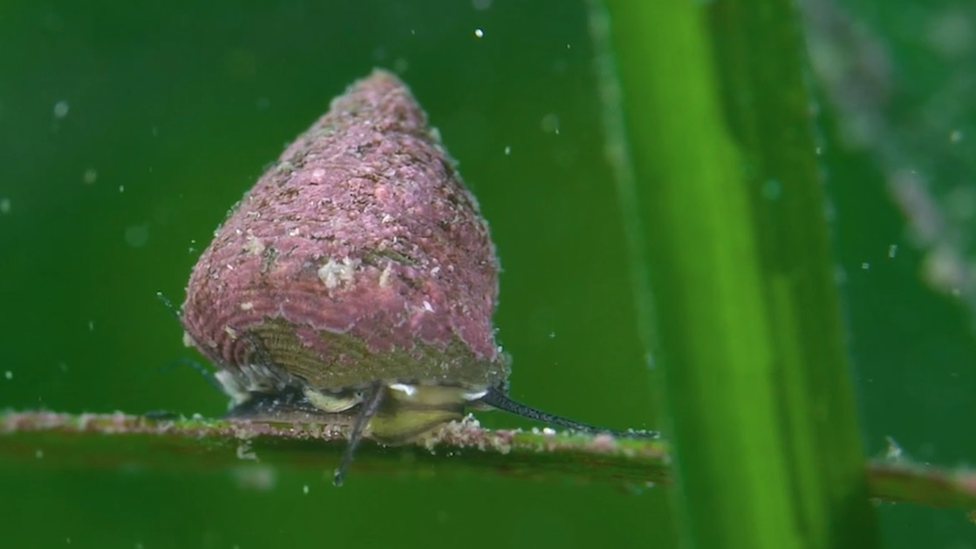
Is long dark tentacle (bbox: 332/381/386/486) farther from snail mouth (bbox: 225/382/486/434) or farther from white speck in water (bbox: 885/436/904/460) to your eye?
white speck in water (bbox: 885/436/904/460)

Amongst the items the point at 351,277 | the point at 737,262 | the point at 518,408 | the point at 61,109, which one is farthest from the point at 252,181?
the point at 61,109

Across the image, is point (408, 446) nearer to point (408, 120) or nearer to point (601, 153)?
point (408, 120)

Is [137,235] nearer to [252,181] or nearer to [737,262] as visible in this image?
[252,181]

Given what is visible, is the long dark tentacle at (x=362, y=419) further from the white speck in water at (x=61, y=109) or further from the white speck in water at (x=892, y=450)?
the white speck in water at (x=61, y=109)

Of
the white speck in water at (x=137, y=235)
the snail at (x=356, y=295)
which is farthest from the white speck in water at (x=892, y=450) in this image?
the white speck in water at (x=137, y=235)

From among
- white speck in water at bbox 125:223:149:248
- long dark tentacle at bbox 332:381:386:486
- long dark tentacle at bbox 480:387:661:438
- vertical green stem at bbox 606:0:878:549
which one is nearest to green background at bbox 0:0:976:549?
white speck in water at bbox 125:223:149:248
